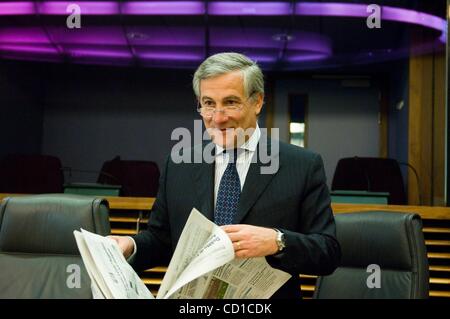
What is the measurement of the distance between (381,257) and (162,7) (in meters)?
4.59

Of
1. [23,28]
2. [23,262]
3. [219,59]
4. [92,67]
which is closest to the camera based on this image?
[219,59]

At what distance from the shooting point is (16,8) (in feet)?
18.9

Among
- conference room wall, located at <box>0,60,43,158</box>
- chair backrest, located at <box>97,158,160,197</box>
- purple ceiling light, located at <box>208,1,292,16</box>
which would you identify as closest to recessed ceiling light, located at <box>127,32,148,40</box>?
purple ceiling light, located at <box>208,1,292,16</box>

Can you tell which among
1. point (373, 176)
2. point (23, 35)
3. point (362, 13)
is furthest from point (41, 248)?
point (23, 35)

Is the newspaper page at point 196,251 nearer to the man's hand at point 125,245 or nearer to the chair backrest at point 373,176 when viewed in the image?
the man's hand at point 125,245

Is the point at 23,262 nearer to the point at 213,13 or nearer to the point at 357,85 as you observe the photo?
the point at 213,13

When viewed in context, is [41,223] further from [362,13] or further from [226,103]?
[362,13]

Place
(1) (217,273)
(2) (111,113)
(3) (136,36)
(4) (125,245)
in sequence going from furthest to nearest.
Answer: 1. (2) (111,113)
2. (3) (136,36)
3. (4) (125,245)
4. (1) (217,273)

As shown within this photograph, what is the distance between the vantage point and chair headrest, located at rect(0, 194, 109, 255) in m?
1.82

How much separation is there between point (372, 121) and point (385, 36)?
1.11m

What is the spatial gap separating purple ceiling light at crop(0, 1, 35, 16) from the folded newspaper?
5.40m

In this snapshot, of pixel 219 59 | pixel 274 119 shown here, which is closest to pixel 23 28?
pixel 274 119

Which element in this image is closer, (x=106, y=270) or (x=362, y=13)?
(x=106, y=270)

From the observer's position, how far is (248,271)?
1078mm
